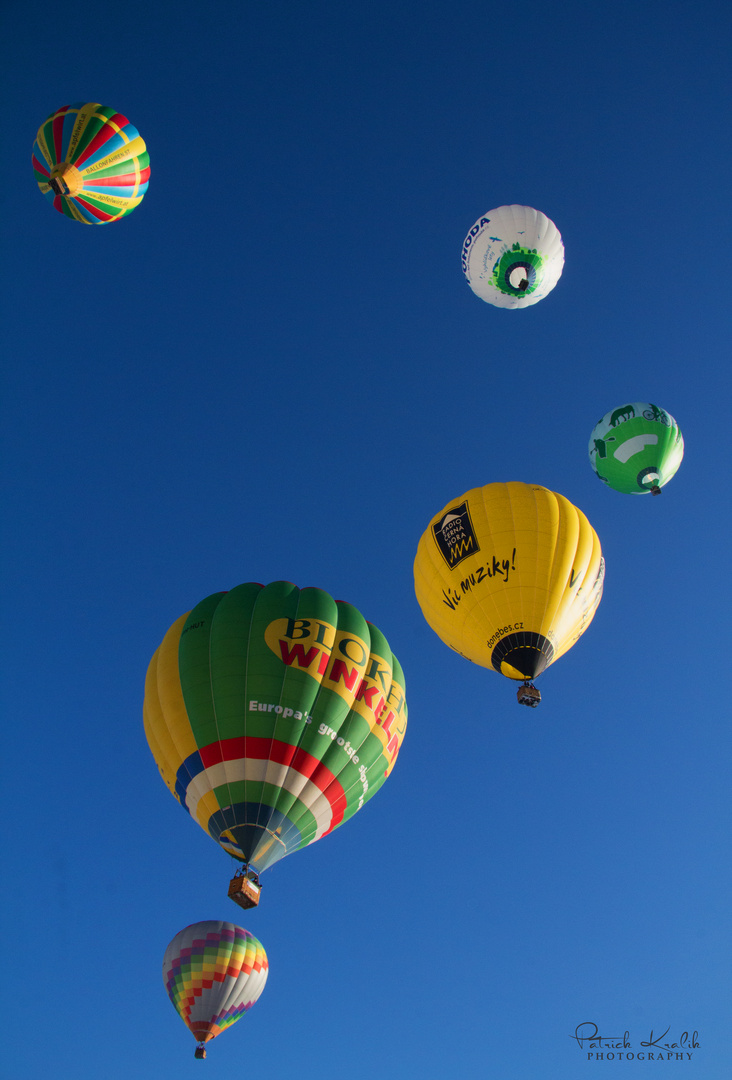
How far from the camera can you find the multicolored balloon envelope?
935cm

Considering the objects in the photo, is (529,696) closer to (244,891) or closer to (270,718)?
(270,718)

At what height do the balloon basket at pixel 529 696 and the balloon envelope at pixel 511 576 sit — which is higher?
the balloon envelope at pixel 511 576

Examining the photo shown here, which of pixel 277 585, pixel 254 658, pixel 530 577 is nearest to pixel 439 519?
pixel 530 577

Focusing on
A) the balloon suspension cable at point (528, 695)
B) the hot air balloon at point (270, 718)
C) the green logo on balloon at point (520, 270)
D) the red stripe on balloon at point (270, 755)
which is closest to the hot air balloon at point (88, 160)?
the green logo on balloon at point (520, 270)

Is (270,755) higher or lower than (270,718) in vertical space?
lower

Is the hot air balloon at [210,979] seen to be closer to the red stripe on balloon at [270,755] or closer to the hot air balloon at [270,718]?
the hot air balloon at [270,718]

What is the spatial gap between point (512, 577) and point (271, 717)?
14.3 ft

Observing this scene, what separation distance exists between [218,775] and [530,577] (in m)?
5.57

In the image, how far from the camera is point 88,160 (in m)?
12.0

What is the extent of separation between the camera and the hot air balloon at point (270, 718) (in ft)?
30.6

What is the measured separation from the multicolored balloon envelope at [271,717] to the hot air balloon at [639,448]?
6426mm

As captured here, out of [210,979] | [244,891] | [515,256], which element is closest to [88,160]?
[515,256]

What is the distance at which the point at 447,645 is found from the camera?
471 inches

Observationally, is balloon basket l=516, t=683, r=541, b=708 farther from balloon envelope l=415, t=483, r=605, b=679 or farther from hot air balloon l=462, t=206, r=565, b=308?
hot air balloon l=462, t=206, r=565, b=308
